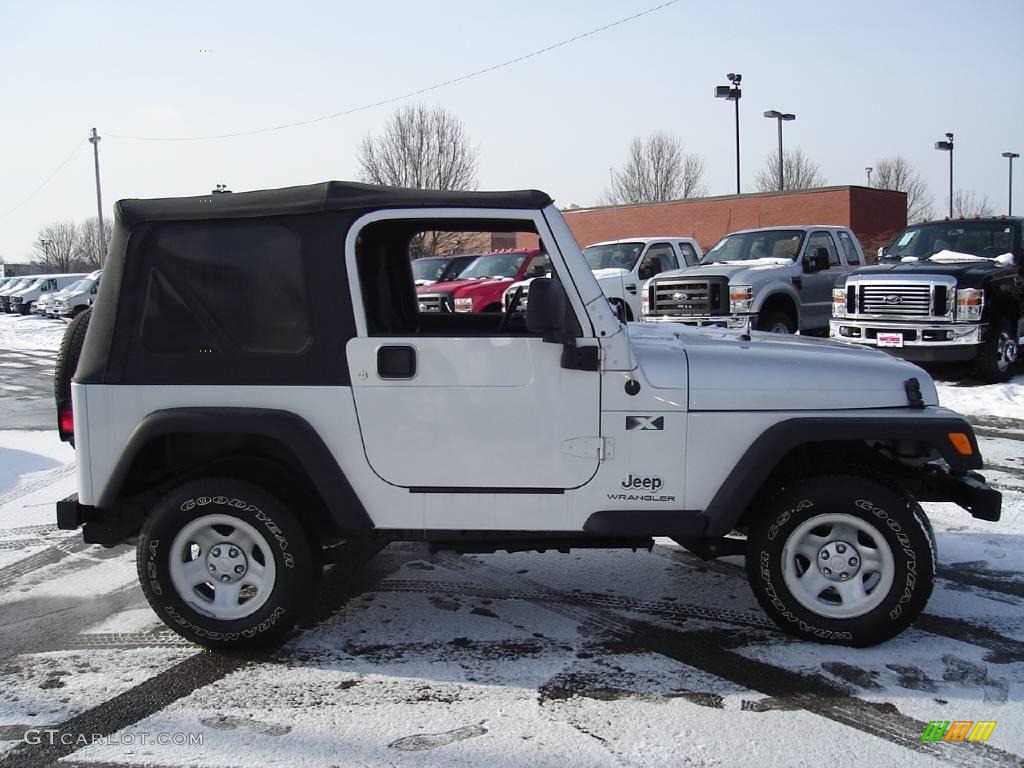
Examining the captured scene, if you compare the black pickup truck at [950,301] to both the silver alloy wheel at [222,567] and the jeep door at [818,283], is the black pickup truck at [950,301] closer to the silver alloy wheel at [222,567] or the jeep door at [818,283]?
the jeep door at [818,283]

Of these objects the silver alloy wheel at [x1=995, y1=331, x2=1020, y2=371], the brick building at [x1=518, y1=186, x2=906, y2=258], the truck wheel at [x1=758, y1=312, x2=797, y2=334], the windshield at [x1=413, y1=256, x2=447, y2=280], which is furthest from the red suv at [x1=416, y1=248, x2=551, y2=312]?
the brick building at [x1=518, y1=186, x2=906, y2=258]

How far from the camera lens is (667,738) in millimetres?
3215

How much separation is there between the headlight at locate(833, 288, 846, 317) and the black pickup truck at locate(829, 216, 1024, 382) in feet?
0.04

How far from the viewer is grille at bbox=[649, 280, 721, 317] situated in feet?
41.3

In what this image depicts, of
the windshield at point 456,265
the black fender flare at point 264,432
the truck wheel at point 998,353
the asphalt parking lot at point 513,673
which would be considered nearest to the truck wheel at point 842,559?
the asphalt parking lot at point 513,673

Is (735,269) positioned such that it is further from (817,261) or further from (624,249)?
(624,249)

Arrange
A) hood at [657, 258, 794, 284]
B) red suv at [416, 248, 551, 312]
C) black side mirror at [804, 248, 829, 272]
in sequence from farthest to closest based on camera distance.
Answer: red suv at [416, 248, 551, 312] < black side mirror at [804, 248, 829, 272] < hood at [657, 258, 794, 284]

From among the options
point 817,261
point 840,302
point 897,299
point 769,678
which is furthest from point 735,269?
point 769,678

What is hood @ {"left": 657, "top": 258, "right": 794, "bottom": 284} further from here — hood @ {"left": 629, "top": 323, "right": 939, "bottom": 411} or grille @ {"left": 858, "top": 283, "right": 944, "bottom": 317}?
hood @ {"left": 629, "top": 323, "right": 939, "bottom": 411}

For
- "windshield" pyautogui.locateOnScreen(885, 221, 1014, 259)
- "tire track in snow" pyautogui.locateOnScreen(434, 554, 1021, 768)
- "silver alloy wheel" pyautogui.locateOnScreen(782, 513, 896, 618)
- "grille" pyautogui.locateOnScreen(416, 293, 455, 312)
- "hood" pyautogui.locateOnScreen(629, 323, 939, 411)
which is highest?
"windshield" pyautogui.locateOnScreen(885, 221, 1014, 259)

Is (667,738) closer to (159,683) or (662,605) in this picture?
(662,605)

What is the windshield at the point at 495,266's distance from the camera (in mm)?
15163

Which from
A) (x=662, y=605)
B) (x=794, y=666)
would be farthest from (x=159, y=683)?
(x=794, y=666)

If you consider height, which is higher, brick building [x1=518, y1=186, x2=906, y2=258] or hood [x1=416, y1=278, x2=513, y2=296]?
brick building [x1=518, y1=186, x2=906, y2=258]
